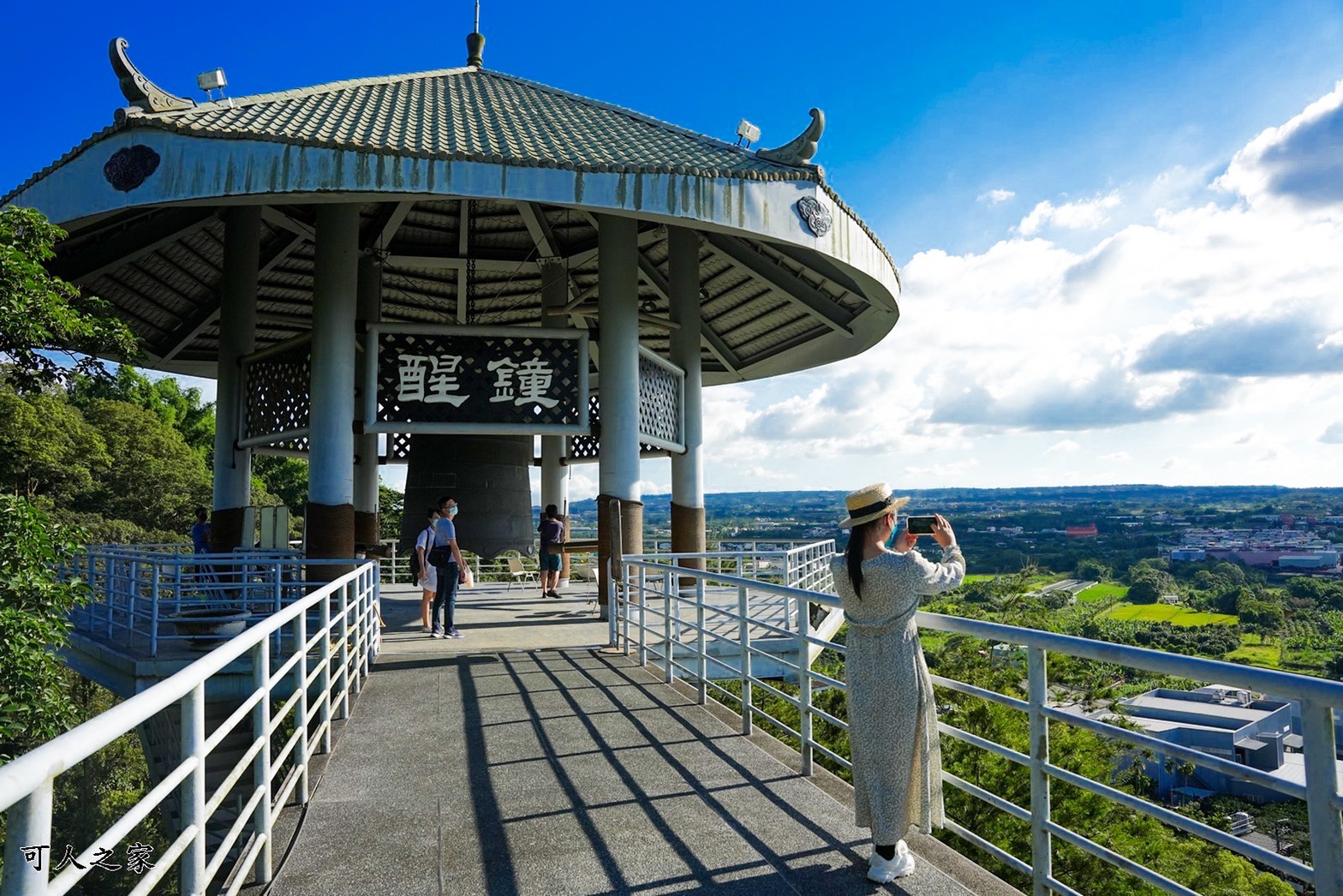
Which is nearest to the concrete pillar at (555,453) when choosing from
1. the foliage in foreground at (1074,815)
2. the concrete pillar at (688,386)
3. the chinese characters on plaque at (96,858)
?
the concrete pillar at (688,386)

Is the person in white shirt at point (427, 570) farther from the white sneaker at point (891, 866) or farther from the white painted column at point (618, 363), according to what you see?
the white sneaker at point (891, 866)

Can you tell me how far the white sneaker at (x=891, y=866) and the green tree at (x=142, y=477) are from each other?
42624 millimetres

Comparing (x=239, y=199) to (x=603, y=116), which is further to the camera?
(x=603, y=116)

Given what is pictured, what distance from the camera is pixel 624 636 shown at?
10656mm

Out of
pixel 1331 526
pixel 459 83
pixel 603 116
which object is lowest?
pixel 1331 526

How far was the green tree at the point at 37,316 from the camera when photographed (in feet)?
26.9

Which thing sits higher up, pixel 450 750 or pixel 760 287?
pixel 760 287

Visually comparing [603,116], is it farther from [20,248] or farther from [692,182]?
[20,248]

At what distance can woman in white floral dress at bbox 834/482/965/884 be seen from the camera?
3793 mm

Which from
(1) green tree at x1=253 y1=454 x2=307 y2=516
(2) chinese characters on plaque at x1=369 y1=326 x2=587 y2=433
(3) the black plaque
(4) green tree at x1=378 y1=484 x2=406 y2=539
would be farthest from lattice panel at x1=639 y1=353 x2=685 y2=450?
(1) green tree at x1=253 y1=454 x2=307 y2=516

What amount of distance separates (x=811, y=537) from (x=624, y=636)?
12.1m

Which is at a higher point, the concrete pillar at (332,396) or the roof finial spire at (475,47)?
the roof finial spire at (475,47)

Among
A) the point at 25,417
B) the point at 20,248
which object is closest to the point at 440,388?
the point at 20,248

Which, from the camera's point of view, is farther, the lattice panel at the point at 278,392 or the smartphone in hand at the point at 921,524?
the lattice panel at the point at 278,392
